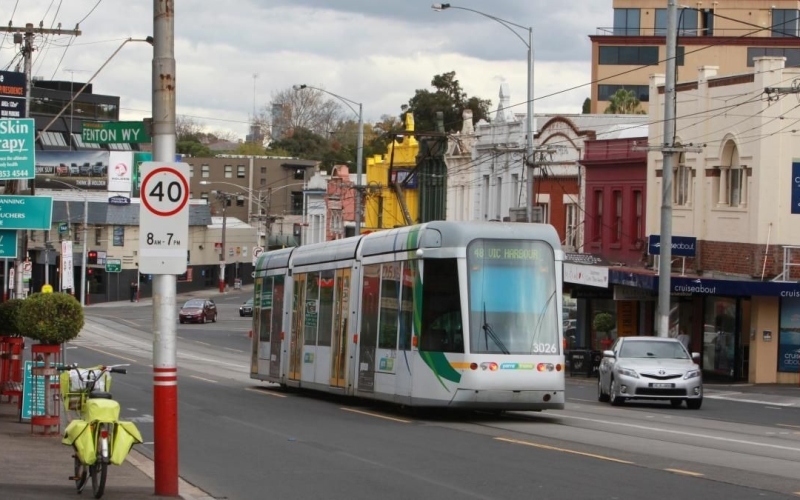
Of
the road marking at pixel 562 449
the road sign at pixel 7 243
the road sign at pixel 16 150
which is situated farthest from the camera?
the road sign at pixel 7 243

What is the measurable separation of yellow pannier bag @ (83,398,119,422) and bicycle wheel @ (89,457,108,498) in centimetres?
45

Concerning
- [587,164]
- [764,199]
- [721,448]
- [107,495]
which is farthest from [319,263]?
[587,164]

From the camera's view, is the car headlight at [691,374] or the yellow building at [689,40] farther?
the yellow building at [689,40]

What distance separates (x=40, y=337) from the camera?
17.9 metres

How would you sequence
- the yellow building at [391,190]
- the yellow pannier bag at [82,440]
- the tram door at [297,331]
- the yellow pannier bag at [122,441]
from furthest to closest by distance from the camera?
the yellow building at [391,190] < the tram door at [297,331] < the yellow pannier bag at [122,441] < the yellow pannier bag at [82,440]

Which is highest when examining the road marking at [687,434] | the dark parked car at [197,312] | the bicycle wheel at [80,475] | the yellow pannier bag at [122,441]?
the yellow pannier bag at [122,441]

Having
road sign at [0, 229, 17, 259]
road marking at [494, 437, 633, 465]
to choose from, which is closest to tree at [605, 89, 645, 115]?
road sign at [0, 229, 17, 259]

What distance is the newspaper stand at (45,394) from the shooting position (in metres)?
18.2

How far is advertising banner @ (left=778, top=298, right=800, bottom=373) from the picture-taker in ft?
129

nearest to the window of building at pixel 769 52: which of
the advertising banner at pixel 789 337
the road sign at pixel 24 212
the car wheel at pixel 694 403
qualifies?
the advertising banner at pixel 789 337

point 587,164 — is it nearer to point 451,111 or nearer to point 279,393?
point 279,393

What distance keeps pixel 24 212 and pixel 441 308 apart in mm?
8289

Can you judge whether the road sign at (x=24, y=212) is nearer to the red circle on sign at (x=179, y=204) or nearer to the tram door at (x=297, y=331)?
the tram door at (x=297, y=331)

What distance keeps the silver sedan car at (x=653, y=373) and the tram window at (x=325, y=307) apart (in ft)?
20.5
